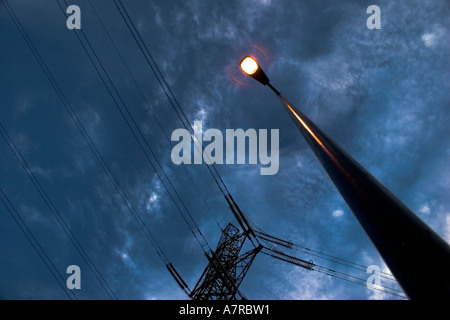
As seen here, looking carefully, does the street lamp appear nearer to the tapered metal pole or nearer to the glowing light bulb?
the glowing light bulb

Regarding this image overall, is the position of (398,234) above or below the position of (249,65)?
below

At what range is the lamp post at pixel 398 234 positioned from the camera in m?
1.01

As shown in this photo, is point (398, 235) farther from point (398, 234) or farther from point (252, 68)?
point (252, 68)

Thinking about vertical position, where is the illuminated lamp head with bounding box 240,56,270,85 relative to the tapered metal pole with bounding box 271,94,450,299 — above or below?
above

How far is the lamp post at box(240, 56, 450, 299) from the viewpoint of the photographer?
101 centimetres

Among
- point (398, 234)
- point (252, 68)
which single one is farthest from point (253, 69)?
point (398, 234)

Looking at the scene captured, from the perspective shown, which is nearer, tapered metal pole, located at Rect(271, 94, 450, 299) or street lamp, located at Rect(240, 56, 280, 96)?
tapered metal pole, located at Rect(271, 94, 450, 299)

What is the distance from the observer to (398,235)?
1.21 metres

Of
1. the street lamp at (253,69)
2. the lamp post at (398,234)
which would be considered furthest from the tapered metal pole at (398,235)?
the street lamp at (253,69)

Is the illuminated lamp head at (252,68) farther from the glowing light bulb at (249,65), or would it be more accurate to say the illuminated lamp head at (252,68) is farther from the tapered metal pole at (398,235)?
the tapered metal pole at (398,235)

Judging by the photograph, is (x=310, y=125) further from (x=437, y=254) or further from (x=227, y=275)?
(x=227, y=275)

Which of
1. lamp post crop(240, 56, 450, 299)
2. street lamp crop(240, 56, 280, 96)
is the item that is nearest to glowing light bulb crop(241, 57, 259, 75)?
street lamp crop(240, 56, 280, 96)
